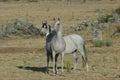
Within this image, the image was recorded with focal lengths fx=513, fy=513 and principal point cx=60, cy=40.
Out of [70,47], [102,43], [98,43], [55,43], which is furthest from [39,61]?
[102,43]

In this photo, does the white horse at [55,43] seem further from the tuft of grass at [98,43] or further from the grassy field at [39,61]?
the tuft of grass at [98,43]

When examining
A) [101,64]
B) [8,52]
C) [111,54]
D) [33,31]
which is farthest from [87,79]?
[33,31]

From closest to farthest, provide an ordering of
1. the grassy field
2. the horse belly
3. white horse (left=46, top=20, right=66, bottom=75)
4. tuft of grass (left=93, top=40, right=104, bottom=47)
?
the grassy field, white horse (left=46, top=20, right=66, bottom=75), the horse belly, tuft of grass (left=93, top=40, right=104, bottom=47)

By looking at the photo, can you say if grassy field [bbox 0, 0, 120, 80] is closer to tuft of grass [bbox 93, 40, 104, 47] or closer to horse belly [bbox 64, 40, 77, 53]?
tuft of grass [bbox 93, 40, 104, 47]

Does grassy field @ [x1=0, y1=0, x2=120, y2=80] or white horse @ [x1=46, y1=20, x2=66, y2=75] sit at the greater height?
white horse @ [x1=46, y1=20, x2=66, y2=75]

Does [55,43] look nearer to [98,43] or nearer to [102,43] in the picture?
[98,43]

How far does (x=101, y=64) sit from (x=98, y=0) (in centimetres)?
5667

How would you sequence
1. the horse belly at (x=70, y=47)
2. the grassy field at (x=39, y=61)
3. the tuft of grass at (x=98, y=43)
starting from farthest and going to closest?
the tuft of grass at (x=98, y=43), the horse belly at (x=70, y=47), the grassy field at (x=39, y=61)

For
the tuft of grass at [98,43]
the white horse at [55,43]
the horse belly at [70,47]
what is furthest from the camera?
the tuft of grass at [98,43]

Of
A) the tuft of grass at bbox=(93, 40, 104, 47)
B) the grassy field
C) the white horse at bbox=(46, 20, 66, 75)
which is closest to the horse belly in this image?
the white horse at bbox=(46, 20, 66, 75)

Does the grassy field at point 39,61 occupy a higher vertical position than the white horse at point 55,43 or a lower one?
lower

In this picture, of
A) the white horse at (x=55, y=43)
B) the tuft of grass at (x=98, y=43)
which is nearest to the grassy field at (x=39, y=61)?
the tuft of grass at (x=98, y=43)

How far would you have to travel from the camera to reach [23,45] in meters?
28.4

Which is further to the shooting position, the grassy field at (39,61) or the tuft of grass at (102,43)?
the tuft of grass at (102,43)
